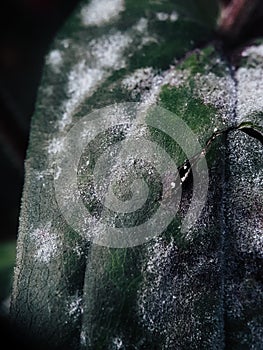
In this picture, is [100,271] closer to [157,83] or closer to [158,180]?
[158,180]

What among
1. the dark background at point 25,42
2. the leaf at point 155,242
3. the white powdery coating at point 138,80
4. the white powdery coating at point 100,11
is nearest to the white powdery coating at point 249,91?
the leaf at point 155,242

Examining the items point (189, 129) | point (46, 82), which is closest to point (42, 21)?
point (46, 82)

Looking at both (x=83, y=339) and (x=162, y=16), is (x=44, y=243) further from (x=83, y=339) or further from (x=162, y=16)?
(x=162, y=16)

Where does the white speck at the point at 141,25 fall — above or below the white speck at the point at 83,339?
above

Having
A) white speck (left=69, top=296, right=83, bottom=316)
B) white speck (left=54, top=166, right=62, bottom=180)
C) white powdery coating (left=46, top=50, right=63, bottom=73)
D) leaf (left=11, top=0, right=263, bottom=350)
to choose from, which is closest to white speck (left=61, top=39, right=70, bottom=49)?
white powdery coating (left=46, top=50, right=63, bottom=73)

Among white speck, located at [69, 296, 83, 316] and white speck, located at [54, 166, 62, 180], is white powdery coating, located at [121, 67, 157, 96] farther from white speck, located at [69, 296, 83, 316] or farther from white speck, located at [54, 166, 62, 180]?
white speck, located at [69, 296, 83, 316]

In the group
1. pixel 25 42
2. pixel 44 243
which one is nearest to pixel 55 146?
pixel 44 243

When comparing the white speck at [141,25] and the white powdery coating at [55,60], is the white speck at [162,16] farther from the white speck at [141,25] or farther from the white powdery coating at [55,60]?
the white powdery coating at [55,60]
